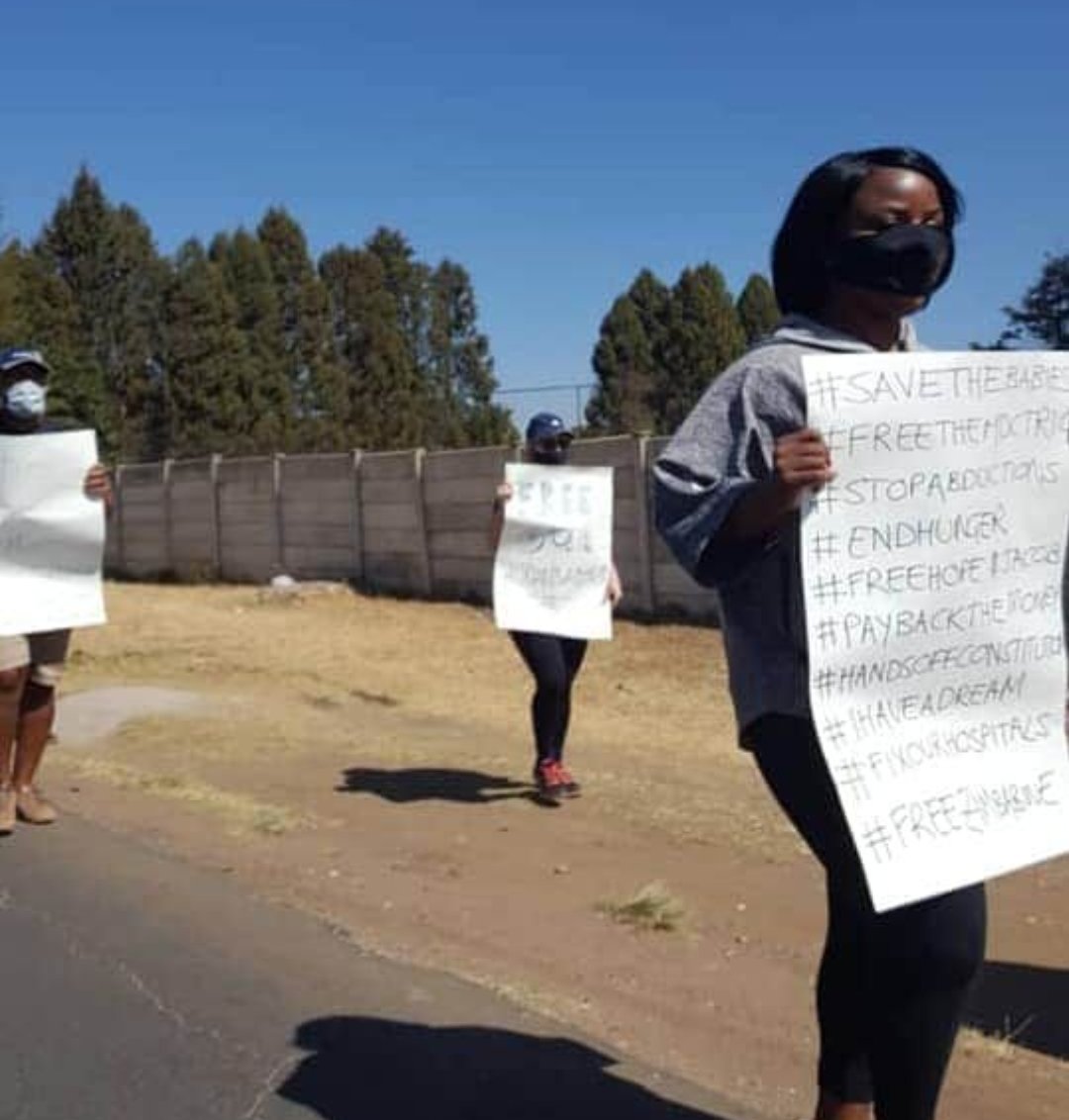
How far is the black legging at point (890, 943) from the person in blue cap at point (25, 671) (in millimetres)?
4996

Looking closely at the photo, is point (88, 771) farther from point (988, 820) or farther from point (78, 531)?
point (988, 820)

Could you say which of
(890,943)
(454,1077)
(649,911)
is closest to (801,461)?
(890,943)

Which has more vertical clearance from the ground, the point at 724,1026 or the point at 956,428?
the point at 956,428

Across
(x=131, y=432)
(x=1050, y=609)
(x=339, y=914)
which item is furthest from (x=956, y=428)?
(x=131, y=432)

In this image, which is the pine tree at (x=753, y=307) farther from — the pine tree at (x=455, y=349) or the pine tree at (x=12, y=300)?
the pine tree at (x=12, y=300)

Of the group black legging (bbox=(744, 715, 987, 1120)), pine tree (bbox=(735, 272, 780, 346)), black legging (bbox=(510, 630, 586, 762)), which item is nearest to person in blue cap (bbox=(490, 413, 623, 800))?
black legging (bbox=(510, 630, 586, 762))

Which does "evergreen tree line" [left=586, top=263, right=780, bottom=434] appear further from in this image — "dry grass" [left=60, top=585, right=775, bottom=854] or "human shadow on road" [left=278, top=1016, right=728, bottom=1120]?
"human shadow on road" [left=278, top=1016, right=728, bottom=1120]

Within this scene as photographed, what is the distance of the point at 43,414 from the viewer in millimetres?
7668

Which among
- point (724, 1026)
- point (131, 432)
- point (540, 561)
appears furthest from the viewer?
point (131, 432)

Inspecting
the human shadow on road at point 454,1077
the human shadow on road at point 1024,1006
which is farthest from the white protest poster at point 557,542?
the human shadow on road at point 454,1077

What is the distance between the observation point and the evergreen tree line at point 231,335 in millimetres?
42375

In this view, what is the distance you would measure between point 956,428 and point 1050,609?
0.41 meters

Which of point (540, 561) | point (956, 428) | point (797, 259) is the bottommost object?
point (540, 561)

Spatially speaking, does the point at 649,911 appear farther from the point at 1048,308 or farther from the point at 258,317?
the point at 258,317
